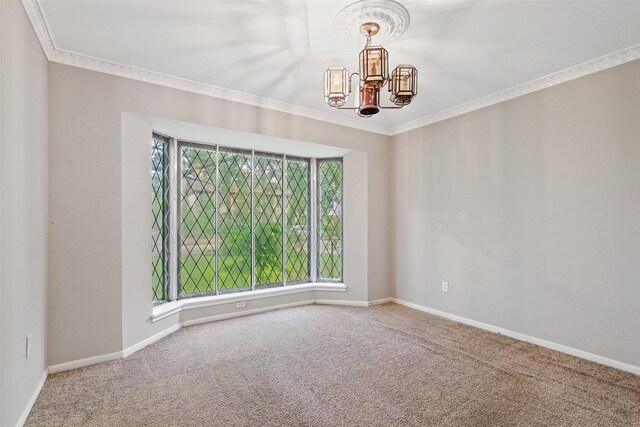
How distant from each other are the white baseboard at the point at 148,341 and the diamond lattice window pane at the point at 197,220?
0.46m

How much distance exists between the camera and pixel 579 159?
279cm

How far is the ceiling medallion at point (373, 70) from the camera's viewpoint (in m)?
1.89

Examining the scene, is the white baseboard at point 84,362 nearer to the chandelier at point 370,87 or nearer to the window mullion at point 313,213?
the window mullion at point 313,213

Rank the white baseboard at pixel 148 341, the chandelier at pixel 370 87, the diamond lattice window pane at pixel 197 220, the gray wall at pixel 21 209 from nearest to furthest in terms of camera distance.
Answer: the gray wall at pixel 21 209 < the chandelier at pixel 370 87 < the white baseboard at pixel 148 341 < the diamond lattice window pane at pixel 197 220

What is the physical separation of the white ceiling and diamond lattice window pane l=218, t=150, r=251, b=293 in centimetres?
117

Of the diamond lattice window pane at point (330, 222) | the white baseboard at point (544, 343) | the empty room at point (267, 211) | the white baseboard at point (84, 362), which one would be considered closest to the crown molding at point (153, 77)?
the empty room at point (267, 211)

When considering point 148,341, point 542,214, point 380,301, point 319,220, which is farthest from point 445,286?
point 148,341

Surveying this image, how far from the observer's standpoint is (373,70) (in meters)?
1.88

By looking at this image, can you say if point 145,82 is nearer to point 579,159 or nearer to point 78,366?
point 78,366

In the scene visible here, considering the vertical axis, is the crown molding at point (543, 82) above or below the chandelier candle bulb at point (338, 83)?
above

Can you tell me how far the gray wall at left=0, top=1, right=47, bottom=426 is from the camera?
1.65 meters

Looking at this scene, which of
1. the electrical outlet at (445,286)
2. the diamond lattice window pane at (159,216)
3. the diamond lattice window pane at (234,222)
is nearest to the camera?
the diamond lattice window pane at (159,216)

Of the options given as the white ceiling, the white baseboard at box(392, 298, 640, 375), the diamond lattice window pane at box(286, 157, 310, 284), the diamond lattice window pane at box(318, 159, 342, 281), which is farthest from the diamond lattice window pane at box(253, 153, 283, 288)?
the white baseboard at box(392, 298, 640, 375)

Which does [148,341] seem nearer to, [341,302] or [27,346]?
[27,346]
